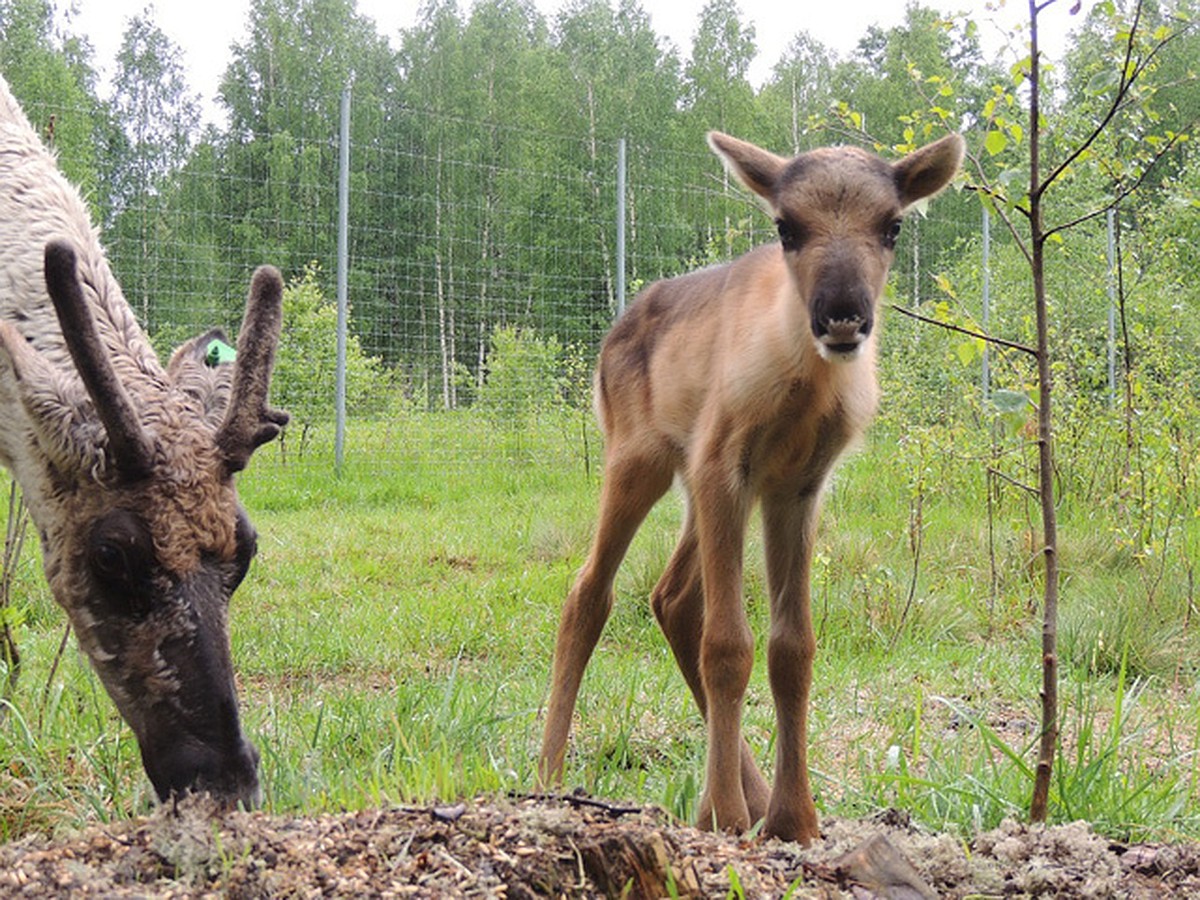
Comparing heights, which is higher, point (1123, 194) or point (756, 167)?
point (756, 167)

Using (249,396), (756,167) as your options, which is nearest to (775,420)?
(756,167)

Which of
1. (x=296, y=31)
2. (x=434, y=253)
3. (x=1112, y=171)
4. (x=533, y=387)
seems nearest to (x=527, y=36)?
(x=296, y=31)

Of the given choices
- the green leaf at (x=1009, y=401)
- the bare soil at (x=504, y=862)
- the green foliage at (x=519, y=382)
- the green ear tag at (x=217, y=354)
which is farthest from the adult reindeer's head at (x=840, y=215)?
the green foliage at (x=519, y=382)

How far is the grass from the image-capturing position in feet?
11.9

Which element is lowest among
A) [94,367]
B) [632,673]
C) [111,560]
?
[632,673]

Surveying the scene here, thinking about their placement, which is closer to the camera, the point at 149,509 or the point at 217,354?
the point at 149,509

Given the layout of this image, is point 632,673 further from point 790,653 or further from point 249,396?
point 249,396

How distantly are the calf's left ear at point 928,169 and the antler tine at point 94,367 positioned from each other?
2.48m

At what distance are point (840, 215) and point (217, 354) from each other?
2.19 m

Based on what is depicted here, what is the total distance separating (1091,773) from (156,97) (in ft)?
104

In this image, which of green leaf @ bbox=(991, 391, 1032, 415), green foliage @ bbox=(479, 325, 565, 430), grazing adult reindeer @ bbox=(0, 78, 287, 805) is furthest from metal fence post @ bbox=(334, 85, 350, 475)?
green leaf @ bbox=(991, 391, 1032, 415)

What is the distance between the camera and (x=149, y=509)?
11.9 feet

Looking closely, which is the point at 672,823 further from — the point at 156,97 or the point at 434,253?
the point at 156,97

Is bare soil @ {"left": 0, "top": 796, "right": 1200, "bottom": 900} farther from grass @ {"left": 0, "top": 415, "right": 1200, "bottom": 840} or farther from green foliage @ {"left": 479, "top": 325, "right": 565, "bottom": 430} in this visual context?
green foliage @ {"left": 479, "top": 325, "right": 565, "bottom": 430}
